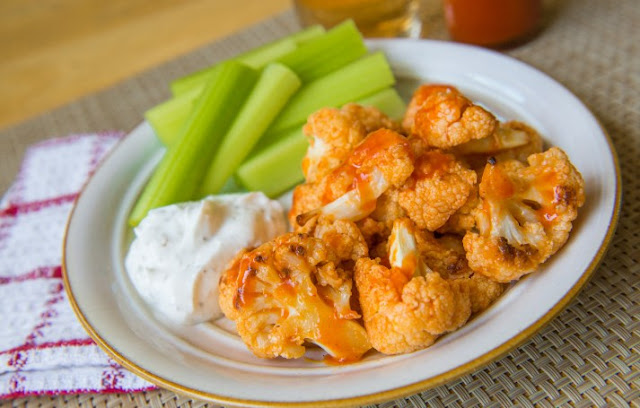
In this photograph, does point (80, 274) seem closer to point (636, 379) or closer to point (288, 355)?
point (288, 355)

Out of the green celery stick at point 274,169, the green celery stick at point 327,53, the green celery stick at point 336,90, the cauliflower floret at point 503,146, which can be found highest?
the cauliflower floret at point 503,146

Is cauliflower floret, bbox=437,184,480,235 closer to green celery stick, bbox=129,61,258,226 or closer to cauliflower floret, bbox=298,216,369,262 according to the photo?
cauliflower floret, bbox=298,216,369,262

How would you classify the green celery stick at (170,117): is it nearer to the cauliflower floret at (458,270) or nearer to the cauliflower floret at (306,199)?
the cauliflower floret at (306,199)

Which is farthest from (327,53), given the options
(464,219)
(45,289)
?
(45,289)

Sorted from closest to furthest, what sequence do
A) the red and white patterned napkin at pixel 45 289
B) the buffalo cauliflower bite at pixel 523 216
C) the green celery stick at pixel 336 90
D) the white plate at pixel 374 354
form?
the white plate at pixel 374 354 → the buffalo cauliflower bite at pixel 523 216 → the red and white patterned napkin at pixel 45 289 → the green celery stick at pixel 336 90

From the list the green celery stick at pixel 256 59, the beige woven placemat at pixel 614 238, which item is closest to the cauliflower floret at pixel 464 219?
the beige woven placemat at pixel 614 238

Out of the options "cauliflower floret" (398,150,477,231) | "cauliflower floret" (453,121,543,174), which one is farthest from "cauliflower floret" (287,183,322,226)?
"cauliflower floret" (453,121,543,174)
